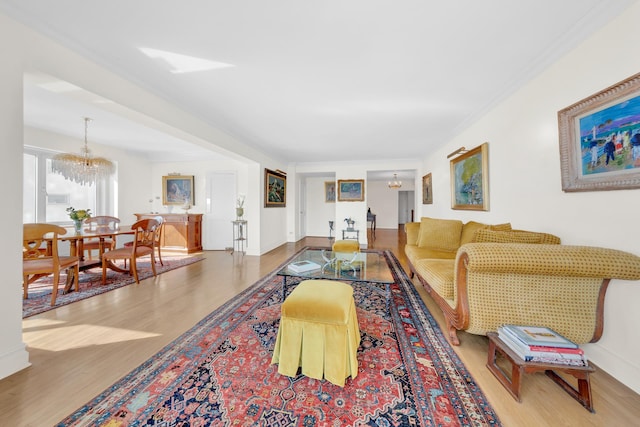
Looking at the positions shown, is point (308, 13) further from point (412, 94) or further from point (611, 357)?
point (611, 357)

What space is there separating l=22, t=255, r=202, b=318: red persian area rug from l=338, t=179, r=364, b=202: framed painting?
4.16m

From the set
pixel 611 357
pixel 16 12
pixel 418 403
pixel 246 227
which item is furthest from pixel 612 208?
pixel 246 227

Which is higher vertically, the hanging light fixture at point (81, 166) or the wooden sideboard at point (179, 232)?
the hanging light fixture at point (81, 166)

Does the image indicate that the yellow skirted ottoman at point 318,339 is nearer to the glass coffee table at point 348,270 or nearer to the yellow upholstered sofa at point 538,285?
the glass coffee table at point 348,270

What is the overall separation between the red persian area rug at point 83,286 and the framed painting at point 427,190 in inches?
214

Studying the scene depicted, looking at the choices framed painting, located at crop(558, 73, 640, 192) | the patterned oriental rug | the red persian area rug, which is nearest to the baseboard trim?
the patterned oriental rug

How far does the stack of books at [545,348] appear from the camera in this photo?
49.6 inches

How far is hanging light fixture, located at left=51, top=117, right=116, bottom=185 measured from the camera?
11.5 feet

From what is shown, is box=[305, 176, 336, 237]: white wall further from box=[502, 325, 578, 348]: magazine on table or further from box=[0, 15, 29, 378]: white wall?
box=[0, 15, 29, 378]: white wall

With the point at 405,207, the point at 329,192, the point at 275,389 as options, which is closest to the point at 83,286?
the point at 275,389

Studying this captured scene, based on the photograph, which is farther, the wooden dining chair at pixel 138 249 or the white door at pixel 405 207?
the white door at pixel 405 207

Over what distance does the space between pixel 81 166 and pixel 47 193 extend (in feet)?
4.11

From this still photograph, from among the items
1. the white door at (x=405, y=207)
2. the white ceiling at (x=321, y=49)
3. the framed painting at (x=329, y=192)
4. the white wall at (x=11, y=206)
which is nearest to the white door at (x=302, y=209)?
the framed painting at (x=329, y=192)

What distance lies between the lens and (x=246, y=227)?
5656 millimetres
